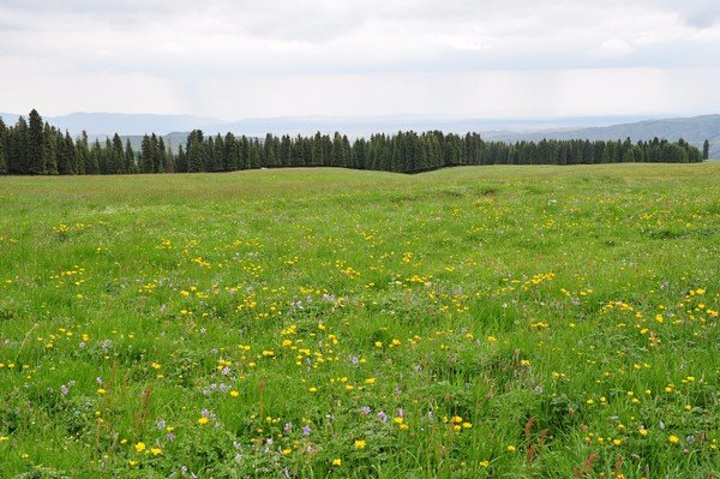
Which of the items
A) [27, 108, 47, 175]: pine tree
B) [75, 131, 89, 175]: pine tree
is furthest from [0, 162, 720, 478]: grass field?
[75, 131, 89, 175]: pine tree

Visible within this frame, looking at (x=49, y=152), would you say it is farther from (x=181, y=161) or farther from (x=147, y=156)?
(x=181, y=161)

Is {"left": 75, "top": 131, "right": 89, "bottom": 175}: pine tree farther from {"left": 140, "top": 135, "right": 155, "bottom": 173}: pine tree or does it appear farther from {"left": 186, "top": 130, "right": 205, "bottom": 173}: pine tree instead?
{"left": 186, "top": 130, "right": 205, "bottom": 173}: pine tree

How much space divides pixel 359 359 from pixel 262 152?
142m

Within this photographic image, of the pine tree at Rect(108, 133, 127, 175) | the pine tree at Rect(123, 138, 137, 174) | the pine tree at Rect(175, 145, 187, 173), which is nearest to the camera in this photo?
the pine tree at Rect(108, 133, 127, 175)

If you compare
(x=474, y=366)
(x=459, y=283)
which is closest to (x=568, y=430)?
(x=474, y=366)

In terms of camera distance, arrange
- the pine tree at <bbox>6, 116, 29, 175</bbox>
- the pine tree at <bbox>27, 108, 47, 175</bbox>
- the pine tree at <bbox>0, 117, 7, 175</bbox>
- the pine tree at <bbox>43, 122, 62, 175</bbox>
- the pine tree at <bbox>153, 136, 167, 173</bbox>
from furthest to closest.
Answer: the pine tree at <bbox>153, 136, 167, 173</bbox> < the pine tree at <bbox>6, 116, 29, 175</bbox> < the pine tree at <bbox>43, 122, 62, 175</bbox> < the pine tree at <bbox>0, 117, 7, 175</bbox> < the pine tree at <bbox>27, 108, 47, 175</bbox>

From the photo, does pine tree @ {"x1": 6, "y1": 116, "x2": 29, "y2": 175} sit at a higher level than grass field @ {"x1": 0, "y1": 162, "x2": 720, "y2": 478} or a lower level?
higher

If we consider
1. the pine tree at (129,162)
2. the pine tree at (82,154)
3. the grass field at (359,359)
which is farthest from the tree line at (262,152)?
the grass field at (359,359)

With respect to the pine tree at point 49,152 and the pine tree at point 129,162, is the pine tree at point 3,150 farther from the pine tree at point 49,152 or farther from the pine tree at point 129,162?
the pine tree at point 129,162

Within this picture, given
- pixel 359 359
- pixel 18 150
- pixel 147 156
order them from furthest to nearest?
pixel 147 156
pixel 18 150
pixel 359 359

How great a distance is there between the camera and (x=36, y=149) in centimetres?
10012

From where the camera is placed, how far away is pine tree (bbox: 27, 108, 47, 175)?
98.4m

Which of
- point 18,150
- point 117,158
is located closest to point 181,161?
point 117,158

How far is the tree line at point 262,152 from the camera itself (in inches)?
4067
